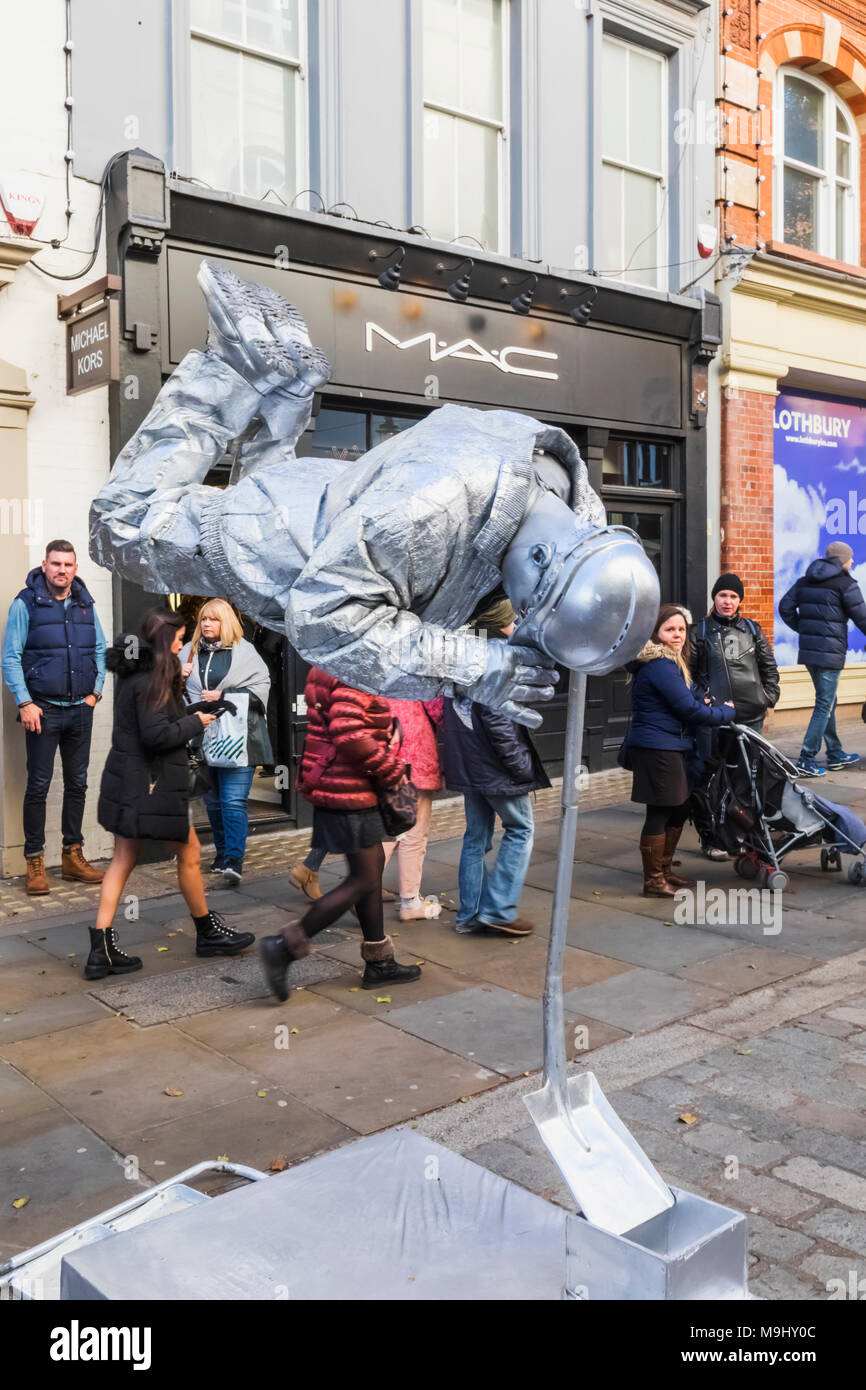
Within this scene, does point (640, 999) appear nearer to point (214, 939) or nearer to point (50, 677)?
point (214, 939)

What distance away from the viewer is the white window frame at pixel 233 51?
26.8 feet

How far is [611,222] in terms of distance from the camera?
37.7 feet

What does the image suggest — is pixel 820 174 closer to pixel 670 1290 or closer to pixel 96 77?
pixel 96 77

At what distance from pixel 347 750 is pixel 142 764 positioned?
111cm

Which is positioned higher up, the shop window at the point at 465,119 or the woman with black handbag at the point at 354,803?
the shop window at the point at 465,119

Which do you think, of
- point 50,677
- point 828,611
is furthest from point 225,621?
point 828,611

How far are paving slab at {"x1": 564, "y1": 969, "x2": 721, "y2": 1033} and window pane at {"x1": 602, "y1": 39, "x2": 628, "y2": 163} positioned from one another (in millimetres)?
8738

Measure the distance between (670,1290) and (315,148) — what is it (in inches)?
343

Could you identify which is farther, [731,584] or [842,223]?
[842,223]

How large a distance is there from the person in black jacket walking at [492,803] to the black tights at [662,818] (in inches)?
41.8

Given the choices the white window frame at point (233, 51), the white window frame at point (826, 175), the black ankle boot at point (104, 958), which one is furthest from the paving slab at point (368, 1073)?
the white window frame at point (826, 175)

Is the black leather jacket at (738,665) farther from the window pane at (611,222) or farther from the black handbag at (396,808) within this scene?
the window pane at (611,222)

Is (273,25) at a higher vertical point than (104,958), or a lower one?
higher

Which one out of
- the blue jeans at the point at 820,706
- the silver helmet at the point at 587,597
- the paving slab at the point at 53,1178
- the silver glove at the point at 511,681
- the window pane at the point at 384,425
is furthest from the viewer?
the blue jeans at the point at 820,706
